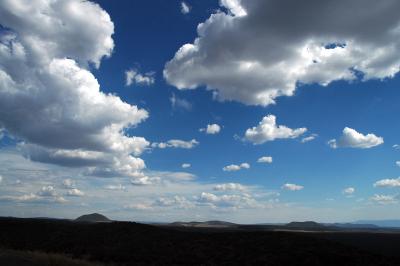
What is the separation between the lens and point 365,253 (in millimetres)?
46594

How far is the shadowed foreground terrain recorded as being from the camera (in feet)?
147

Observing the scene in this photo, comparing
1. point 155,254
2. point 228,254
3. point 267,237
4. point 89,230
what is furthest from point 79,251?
point 267,237

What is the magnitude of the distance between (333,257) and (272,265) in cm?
679

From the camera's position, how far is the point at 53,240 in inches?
2452

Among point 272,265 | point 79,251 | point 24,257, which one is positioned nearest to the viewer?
point 24,257

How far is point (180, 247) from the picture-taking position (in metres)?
53.2

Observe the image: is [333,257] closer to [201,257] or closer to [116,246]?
[201,257]

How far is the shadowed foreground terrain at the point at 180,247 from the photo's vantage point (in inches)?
1761

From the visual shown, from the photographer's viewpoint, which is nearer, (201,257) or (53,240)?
(201,257)

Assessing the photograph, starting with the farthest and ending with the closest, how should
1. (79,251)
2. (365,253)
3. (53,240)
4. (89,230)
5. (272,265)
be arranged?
(89,230) < (53,240) < (79,251) < (365,253) < (272,265)

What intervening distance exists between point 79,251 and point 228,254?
61.9 ft

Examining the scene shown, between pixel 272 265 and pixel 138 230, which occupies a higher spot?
pixel 138 230

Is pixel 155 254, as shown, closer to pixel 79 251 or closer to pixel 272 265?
pixel 79 251

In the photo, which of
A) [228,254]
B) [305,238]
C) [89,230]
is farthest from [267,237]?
[89,230]
